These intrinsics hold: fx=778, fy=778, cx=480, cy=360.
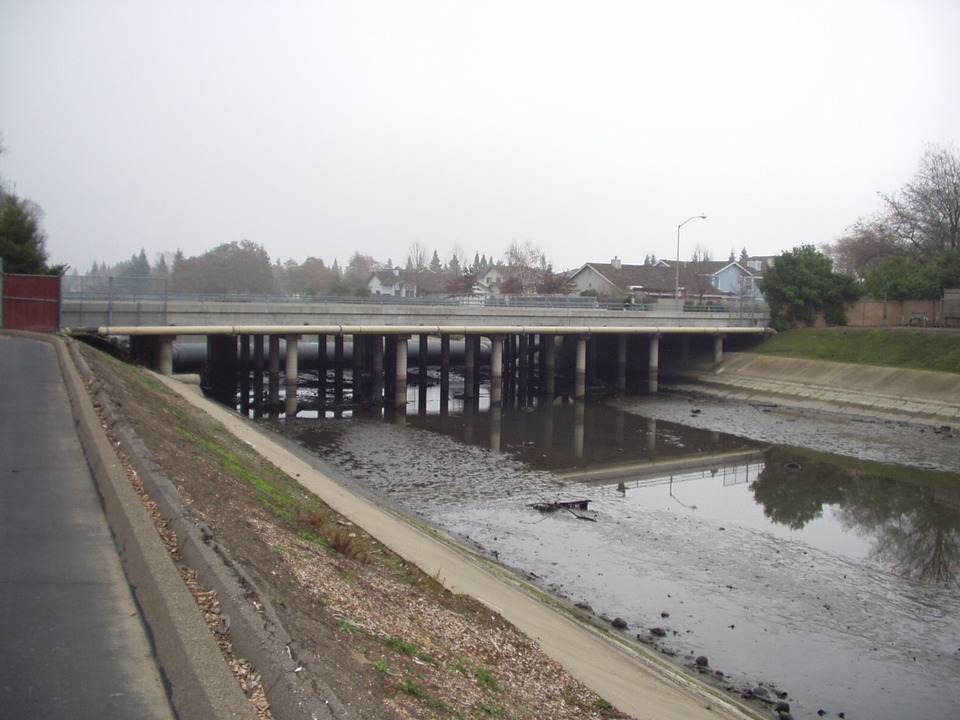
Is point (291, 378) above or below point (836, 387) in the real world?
above

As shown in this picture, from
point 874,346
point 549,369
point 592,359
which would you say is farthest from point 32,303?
point 874,346

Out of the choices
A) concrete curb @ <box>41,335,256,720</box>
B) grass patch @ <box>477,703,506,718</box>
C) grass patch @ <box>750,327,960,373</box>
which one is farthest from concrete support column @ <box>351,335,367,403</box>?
grass patch @ <box>477,703,506,718</box>

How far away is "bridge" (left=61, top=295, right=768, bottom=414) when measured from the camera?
36.3 meters

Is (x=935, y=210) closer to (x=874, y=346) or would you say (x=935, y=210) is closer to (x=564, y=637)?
(x=874, y=346)

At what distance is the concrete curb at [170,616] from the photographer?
16.7ft

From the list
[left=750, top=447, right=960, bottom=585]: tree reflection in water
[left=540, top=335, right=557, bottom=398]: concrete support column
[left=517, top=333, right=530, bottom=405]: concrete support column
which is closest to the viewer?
[left=750, top=447, right=960, bottom=585]: tree reflection in water

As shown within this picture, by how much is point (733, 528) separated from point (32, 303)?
92.4 feet

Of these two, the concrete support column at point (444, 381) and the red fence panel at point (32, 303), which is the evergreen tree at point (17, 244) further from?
the concrete support column at point (444, 381)

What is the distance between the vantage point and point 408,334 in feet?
141

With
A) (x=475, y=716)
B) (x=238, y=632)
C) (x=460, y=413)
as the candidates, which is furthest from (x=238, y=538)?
(x=460, y=413)

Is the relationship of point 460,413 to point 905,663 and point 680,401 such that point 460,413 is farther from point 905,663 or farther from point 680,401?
point 905,663

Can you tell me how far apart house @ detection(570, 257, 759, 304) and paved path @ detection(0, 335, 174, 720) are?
2942 inches

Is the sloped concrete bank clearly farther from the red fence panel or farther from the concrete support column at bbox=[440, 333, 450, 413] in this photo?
the red fence panel

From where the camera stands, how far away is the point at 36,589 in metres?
6.85
